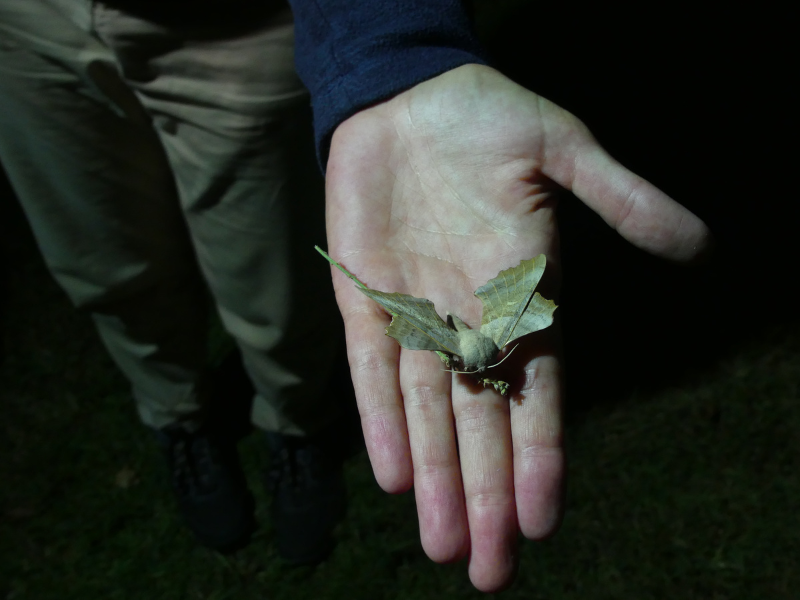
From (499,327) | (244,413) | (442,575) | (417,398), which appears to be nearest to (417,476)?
(417,398)

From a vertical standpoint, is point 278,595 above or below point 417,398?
below

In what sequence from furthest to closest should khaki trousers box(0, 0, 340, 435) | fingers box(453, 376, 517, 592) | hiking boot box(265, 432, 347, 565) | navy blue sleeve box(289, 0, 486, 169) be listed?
hiking boot box(265, 432, 347, 565), khaki trousers box(0, 0, 340, 435), navy blue sleeve box(289, 0, 486, 169), fingers box(453, 376, 517, 592)

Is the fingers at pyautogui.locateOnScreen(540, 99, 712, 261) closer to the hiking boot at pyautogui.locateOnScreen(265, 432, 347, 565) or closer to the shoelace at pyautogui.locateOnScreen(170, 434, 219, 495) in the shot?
the hiking boot at pyautogui.locateOnScreen(265, 432, 347, 565)

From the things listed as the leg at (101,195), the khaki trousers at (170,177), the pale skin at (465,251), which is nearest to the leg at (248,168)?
the khaki trousers at (170,177)

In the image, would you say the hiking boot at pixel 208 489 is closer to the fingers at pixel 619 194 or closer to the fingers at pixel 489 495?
the fingers at pixel 489 495

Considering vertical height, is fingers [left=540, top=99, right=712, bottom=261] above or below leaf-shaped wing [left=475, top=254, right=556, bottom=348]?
above

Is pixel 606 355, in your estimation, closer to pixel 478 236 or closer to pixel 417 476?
pixel 478 236

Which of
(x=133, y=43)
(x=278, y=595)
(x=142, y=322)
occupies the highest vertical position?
(x=133, y=43)

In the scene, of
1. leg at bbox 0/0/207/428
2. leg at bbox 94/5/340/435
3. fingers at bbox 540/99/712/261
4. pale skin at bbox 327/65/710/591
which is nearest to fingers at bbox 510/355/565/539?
pale skin at bbox 327/65/710/591
